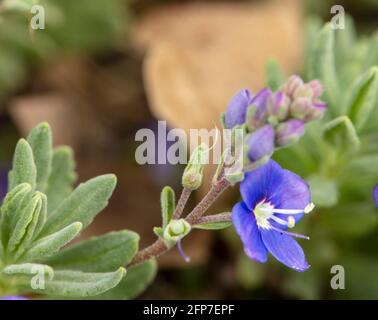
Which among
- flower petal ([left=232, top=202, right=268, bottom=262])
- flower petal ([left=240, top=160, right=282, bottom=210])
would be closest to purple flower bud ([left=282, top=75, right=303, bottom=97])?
flower petal ([left=240, top=160, right=282, bottom=210])

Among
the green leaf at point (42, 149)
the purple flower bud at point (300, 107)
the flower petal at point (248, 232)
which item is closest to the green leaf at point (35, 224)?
the green leaf at point (42, 149)

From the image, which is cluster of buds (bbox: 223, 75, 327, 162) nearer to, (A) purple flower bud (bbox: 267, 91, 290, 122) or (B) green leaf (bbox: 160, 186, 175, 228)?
(A) purple flower bud (bbox: 267, 91, 290, 122)

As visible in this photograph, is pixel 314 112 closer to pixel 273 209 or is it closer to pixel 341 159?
pixel 273 209

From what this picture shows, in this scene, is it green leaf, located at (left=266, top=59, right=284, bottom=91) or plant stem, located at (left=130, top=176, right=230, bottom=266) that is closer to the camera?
plant stem, located at (left=130, top=176, right=230, bottom=266)

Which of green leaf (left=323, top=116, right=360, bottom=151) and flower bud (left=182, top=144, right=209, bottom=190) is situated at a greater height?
green leaf (left=323, top=116, right=360, bottom=151)
